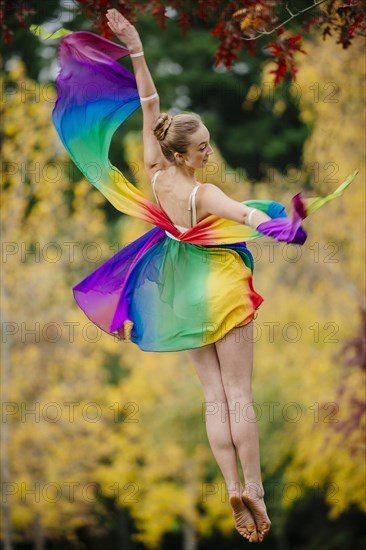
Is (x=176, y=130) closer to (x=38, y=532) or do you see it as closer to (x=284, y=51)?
(x=284, y=51)

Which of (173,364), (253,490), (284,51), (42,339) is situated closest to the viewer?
(253,490)

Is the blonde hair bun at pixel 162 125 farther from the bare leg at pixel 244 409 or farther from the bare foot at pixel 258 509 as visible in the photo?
the bare foot at pixel 258 509

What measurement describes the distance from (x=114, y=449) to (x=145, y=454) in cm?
74

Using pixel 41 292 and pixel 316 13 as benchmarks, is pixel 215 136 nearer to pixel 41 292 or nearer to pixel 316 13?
pixel 41 292

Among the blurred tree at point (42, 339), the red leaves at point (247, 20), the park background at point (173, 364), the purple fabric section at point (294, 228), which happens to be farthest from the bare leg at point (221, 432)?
the blurred tree at point (42, 339)

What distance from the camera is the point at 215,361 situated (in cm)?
392

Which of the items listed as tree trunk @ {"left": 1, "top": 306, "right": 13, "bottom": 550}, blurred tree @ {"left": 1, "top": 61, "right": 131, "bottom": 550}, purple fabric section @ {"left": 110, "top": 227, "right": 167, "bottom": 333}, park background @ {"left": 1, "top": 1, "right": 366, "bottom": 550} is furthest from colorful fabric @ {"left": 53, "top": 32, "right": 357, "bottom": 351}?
tree trunk @ {"left": 1, "top": 306, "right": 13, "bottom": 550}

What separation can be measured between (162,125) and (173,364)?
31.6 feet

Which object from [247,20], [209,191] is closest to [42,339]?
[247,20]

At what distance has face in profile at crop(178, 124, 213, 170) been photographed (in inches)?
151

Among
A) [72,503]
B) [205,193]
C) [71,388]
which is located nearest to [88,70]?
[205,193]

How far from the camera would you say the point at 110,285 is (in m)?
4.13

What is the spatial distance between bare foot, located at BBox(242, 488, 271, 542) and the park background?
5.73 meters

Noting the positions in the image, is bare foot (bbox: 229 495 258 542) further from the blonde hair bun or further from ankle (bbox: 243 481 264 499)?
the blonde hair bun
